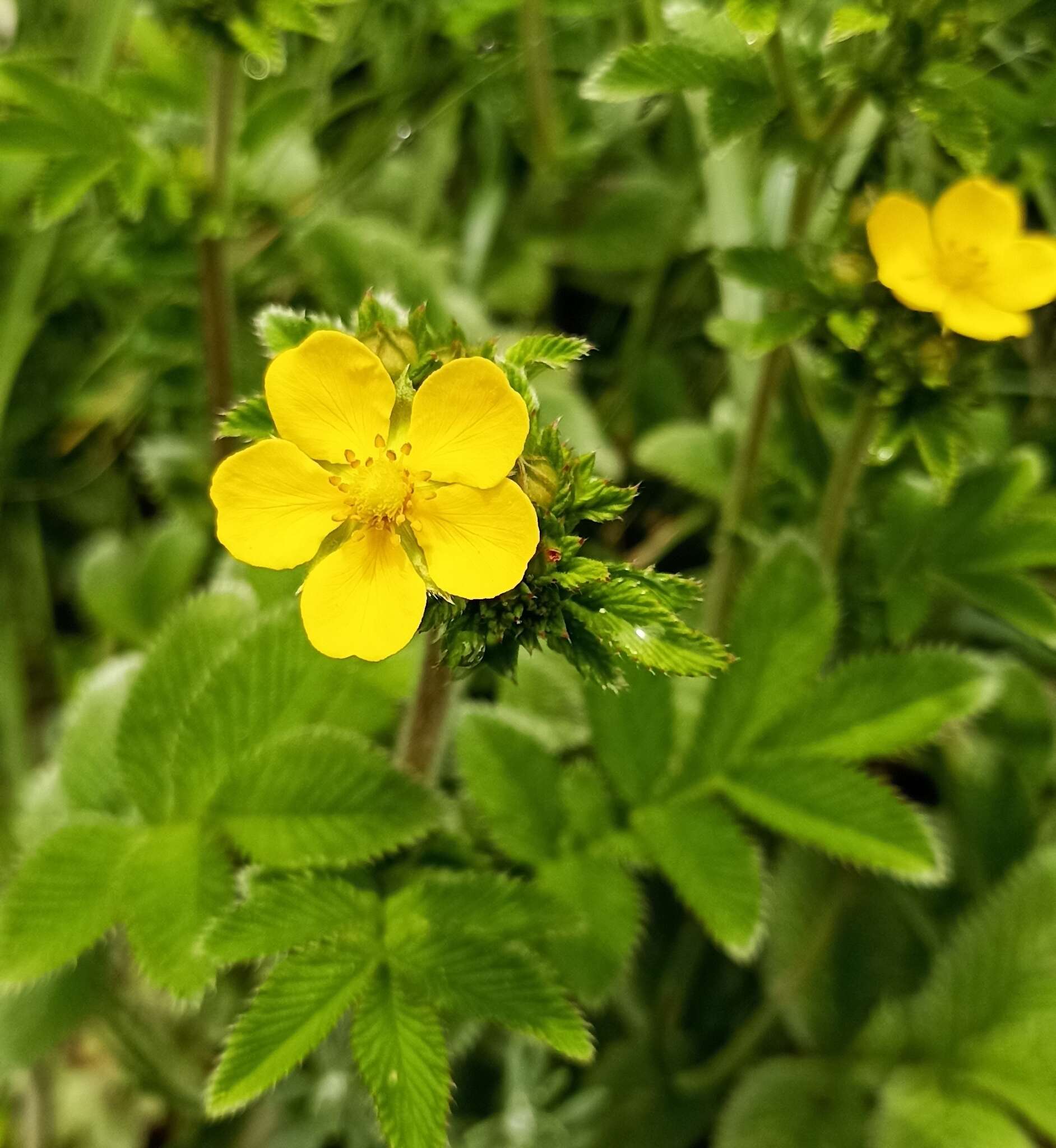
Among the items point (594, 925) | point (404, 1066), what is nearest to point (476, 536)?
point (404, 1066)

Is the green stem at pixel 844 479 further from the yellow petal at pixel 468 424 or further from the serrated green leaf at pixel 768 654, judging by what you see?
the yellow petal at pixel 468 424

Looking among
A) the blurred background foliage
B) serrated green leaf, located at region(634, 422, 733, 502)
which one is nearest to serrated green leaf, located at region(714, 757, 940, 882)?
the blurred background foliage

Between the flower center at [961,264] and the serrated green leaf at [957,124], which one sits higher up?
the serrated green leaf at [957,124]

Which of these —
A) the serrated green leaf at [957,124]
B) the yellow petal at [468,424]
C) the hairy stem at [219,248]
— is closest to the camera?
the yellow petal at [468,424]

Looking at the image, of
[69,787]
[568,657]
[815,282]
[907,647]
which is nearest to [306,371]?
[568,657]

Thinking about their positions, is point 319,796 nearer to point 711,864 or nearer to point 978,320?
point 711,864

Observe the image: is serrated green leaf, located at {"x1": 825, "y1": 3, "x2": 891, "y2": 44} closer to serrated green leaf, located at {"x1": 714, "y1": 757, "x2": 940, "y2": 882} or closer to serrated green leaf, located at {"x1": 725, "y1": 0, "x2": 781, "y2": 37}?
serrated green leaf, located at {"x1": 725, "y1": 0, "x2": 781, "y2": 37}

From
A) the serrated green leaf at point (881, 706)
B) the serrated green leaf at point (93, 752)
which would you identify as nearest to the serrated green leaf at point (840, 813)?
the serrated green leaf at point (881, 706)

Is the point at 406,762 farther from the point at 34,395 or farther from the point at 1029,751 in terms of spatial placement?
the point at 34,395
